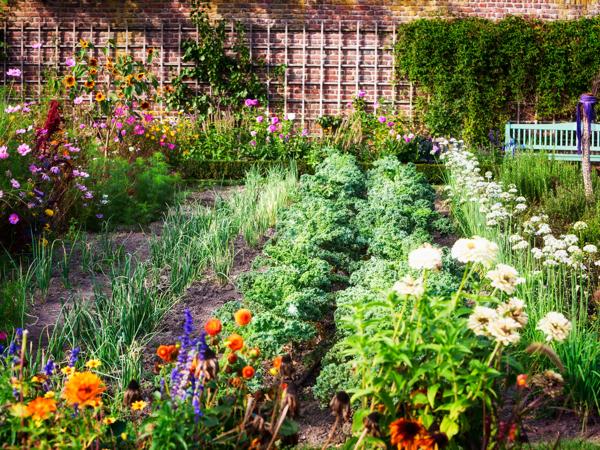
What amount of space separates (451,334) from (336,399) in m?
0.38

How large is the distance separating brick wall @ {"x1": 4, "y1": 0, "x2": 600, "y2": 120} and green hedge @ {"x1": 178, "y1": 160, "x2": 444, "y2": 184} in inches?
98.7

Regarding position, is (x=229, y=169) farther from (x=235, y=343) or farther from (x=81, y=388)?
(x=81, y=388)

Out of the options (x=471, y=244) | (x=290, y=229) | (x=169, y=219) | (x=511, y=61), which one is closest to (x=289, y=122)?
(x=511, y=61)

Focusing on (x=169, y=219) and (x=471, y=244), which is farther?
(x=169, y=219)

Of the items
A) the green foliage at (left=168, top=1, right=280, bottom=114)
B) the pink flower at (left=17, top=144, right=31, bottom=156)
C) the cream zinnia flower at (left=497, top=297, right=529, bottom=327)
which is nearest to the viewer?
the cream zinnia flower at (left=497, top=297, right=529, bottom=327)

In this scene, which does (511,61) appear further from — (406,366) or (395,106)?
(406,366)

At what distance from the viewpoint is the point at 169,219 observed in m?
5.95

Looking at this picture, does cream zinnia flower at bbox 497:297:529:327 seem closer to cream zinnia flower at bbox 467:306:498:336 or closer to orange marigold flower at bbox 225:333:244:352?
cream zinnia flower at bbox 467:306:498:336

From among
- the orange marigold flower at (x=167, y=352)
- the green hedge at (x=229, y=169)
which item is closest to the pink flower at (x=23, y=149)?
the orange marigold flower at (x=167, y=352)

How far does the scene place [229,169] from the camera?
9.52m

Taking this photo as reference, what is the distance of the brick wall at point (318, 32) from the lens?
38.8 feet

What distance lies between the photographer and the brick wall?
465 inches

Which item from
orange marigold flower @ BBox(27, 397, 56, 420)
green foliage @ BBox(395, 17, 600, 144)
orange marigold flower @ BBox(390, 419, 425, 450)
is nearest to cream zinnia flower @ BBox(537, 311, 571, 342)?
orange marigold flower @ BBox(390, 419, 425, 450)

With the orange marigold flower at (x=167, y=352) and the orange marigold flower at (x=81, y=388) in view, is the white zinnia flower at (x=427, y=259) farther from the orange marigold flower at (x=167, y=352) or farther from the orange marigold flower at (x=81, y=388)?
the orange marigold flower at (x=81, y=388)
